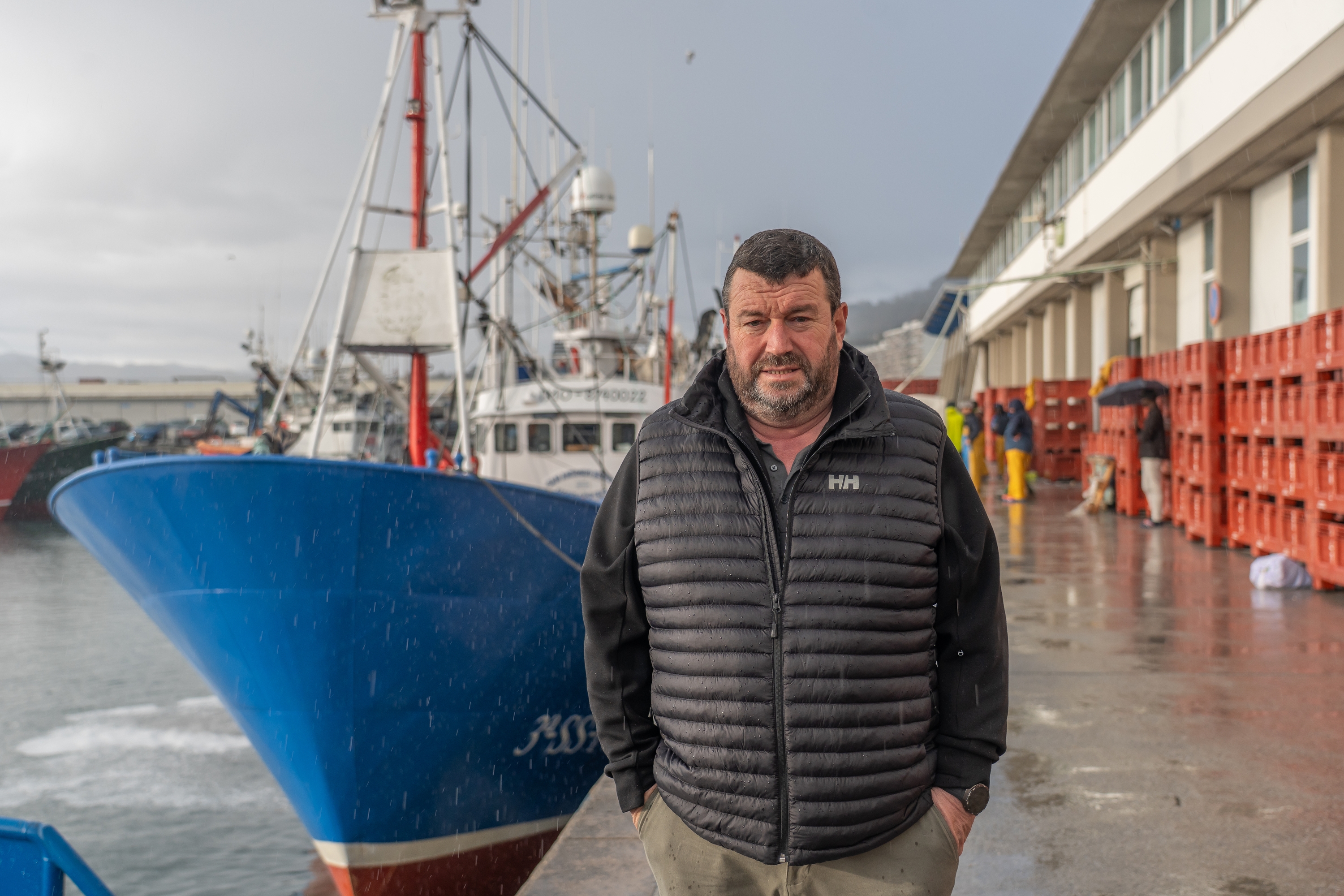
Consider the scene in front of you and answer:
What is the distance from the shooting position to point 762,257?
2012 millimetres

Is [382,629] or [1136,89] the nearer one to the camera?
[382,629]

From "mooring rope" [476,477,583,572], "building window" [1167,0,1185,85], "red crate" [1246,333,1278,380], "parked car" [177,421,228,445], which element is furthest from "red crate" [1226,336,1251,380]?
"parked car" [177,421,228,445]

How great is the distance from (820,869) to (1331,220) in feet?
38.9

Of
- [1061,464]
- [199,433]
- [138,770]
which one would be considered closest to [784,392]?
[138,770]

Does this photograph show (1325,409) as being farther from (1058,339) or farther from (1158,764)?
(1058,339)

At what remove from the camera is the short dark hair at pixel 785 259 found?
200 cm

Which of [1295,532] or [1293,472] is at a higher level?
[1293,472]

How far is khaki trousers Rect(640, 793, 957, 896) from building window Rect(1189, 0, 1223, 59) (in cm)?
1514

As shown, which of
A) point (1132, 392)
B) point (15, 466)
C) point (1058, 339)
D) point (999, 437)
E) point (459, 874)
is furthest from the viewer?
point (15, 466)

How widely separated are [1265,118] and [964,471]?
1202cm

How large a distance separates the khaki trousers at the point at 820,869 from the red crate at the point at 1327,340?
787cm

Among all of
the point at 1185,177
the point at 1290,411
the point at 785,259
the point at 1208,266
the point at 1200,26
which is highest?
the point at 1200,26

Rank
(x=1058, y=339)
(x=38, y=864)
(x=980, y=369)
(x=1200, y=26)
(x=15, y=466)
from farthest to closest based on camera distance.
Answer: (x=980, y=369), (x=15, y=466), (x=1058, y=339), (x=1200, y=26), (x=38, y=864)

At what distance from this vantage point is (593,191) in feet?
45.0
